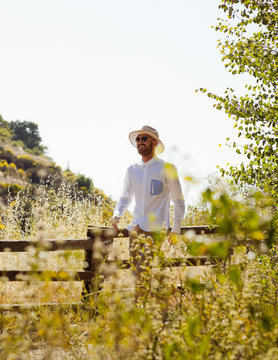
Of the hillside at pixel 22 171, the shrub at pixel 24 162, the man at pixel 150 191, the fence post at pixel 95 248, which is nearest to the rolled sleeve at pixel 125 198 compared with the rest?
the man at pixel 150 191

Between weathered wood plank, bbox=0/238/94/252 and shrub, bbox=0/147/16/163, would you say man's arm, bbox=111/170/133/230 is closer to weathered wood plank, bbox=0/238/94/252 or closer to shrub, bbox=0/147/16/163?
weathered wood plank, bbox=0/238/94/252

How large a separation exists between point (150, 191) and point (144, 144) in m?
0.52

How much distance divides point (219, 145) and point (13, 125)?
40021 mm

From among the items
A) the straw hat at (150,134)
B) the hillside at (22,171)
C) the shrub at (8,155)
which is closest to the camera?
the straw hat at (150,134)

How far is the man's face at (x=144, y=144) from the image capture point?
438 cm

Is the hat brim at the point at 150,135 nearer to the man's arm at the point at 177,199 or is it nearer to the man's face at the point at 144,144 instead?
the man's face at the point at 144,144

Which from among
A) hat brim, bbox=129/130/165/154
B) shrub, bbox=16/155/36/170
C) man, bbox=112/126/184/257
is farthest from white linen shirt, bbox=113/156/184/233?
shrub, bbox=16/155/36/170

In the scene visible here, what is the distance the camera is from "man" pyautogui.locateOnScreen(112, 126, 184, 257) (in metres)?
4.17

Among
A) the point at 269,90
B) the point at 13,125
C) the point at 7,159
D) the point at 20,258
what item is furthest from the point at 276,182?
the point at 13,125

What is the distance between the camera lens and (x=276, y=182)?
4.48m

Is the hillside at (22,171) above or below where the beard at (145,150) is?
above

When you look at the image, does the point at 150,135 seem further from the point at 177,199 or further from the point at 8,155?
the point at 8,155

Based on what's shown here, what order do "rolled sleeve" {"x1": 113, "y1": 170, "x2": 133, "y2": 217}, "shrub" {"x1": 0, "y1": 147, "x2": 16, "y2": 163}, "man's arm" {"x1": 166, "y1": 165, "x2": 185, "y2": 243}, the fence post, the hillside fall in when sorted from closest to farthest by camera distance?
"man's arm" {"x1": 166, "y1": 165, "x2": 185, "y2": 243} → "rolled sleeve" {"x1": 113, "y1": 170, "x2": 133, "y2": 217} → the fence post → the hillside → "shrub" {"x1": 0, "y1": 147, "x2": 16, "y2": 163}

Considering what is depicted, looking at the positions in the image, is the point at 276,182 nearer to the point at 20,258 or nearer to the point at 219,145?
the point at 219,145
